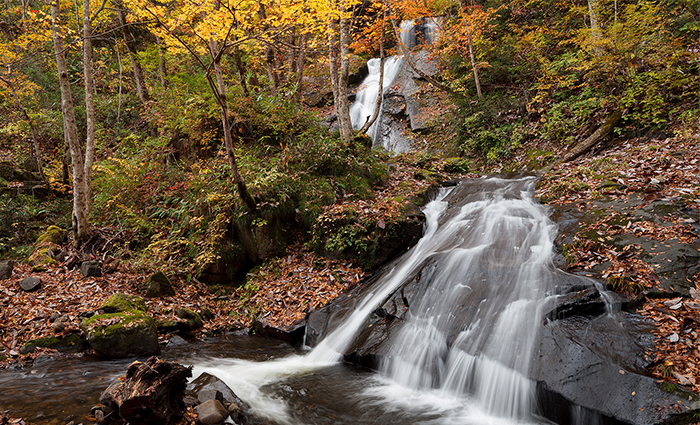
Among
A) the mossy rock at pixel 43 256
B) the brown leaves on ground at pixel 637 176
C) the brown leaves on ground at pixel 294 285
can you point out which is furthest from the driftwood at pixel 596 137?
the mossy rock at pixel 43 256

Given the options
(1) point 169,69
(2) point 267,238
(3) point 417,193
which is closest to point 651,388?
(3) point 417,193

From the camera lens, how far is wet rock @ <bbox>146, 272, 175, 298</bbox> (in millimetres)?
7246

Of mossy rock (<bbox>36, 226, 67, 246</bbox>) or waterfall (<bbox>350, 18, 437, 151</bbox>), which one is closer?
mossy rock (<bbox>36, 226, 67, 246</bbox>)

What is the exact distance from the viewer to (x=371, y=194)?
9320 mm

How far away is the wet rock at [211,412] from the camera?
11.3ft

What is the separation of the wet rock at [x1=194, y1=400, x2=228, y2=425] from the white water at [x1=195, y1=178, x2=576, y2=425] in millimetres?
714

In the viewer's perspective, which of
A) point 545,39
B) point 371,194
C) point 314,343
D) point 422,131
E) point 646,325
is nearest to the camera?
point 646,325

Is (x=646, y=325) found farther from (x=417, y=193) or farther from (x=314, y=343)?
(x=417, y=193)

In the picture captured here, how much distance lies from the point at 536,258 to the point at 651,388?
267cm

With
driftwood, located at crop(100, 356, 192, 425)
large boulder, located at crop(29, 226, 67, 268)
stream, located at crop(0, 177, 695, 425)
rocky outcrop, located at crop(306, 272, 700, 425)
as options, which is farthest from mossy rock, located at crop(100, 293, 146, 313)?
rocky outcrop, located at crop(306, 272, 700, 425)

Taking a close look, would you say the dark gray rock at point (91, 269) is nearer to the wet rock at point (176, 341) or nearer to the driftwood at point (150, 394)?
the wet rock at point (176, 341)

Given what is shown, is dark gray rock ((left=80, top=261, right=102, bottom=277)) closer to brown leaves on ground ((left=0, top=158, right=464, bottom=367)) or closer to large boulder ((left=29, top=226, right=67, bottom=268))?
brown leaves on ground ((left=0, top=158, right=464, bottom=367))

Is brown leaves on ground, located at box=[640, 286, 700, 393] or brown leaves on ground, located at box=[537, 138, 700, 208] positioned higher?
brown leaves on ground, located at box=[537, 138, 700, 208]

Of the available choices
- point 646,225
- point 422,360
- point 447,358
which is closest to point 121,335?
point 422,360
